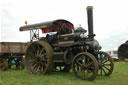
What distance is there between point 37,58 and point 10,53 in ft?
11.5

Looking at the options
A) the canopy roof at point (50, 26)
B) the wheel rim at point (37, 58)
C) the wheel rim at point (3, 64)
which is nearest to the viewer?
the wheel rim at point (37, 58)

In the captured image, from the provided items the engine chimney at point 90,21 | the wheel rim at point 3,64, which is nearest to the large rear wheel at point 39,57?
the engine chimney at point 90,21

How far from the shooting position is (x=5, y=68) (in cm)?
1052

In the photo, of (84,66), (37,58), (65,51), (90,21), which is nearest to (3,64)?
(37,58)

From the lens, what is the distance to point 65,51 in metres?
7.46

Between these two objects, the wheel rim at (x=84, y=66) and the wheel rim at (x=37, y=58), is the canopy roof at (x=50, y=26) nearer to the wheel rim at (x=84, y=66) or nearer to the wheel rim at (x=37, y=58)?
the wheel rim at (x=37, y=58)

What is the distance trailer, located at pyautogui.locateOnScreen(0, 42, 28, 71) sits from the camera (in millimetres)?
10594

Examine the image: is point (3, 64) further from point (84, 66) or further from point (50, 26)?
point (84, 66)

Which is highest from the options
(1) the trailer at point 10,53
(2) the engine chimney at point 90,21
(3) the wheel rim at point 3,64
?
(2) the engine chimney at point 90,21

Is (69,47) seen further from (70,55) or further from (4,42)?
(4,42)

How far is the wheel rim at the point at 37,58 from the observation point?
7.82 m

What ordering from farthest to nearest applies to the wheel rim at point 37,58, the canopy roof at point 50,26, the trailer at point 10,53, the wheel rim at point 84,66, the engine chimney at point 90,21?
1. the trailer at point 10,53
2. the canopy roof at point 50,26
3. the wheel rim at point 37,58
4. the engine chimney at point 90,21
5. the wheel rim at point 84,66

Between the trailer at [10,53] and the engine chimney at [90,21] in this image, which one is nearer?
the engine chimney at [90,21]

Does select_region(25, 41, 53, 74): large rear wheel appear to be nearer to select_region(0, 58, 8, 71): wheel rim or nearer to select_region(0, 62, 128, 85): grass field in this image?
select_region(0, 62, 128, 85): grass field
